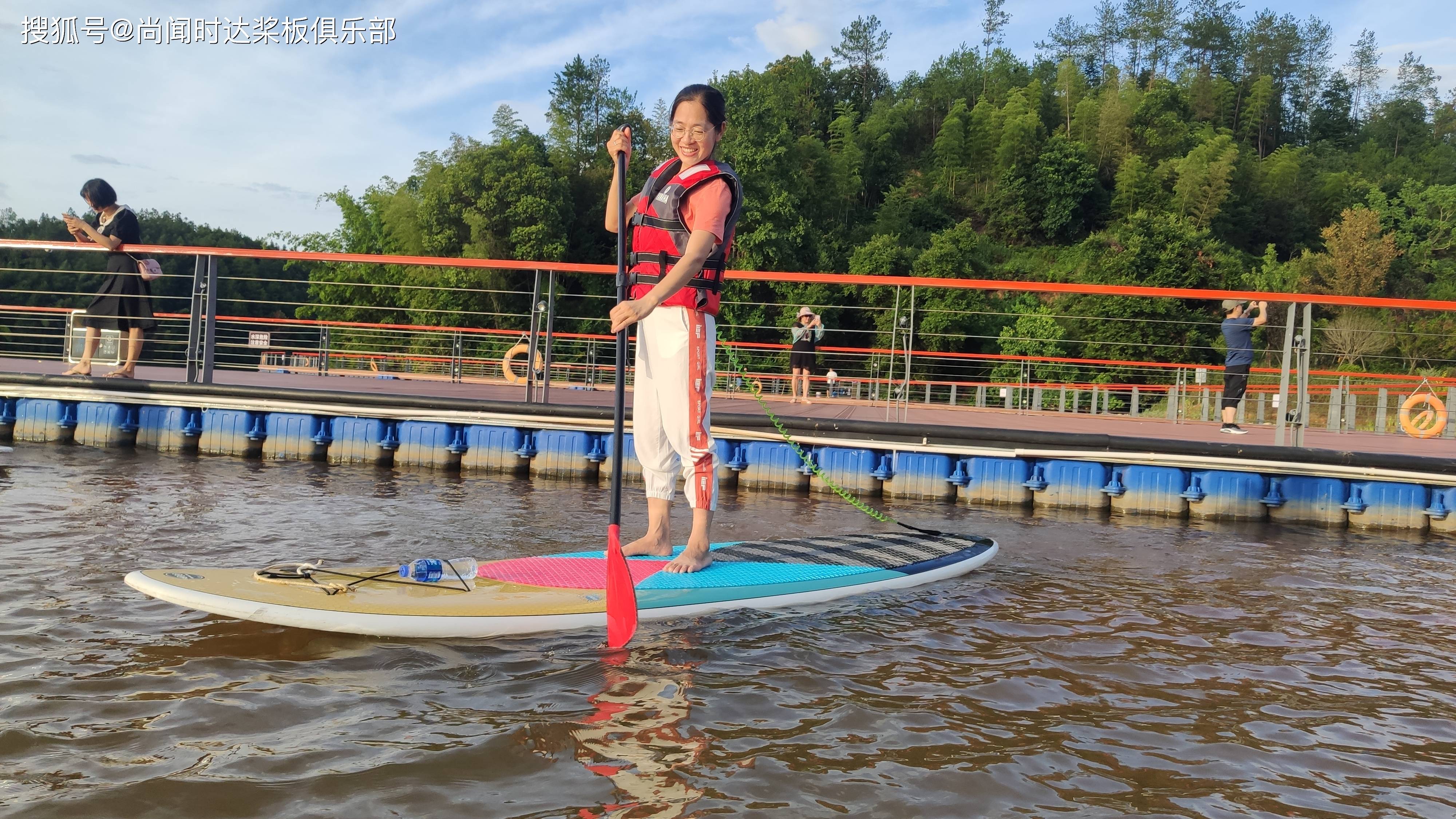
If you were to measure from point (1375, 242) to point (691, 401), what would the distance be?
170ft

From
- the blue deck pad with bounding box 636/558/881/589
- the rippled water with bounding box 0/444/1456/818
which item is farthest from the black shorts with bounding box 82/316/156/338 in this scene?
the blue deck pad with bounding box 636/558/881/589

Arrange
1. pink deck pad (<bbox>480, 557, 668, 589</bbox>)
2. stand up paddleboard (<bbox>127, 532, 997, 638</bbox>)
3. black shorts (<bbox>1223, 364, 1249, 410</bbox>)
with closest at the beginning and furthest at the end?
1. stand up paddleboard (<bbox>127, 532, 997, 638</bbox>)
2. pink deck pad (<bbox>480, 557, 668, 589</bbox>)
3. black shorts (<bbox>1223, 364, 1249, 410</bbox>)

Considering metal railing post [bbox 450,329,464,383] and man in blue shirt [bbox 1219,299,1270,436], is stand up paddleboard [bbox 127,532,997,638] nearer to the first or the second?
man in blue shirt [bbox 1219,299,1270,436]

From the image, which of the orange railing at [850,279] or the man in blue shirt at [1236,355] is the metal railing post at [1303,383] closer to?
Result: the orange railing at [850,279]

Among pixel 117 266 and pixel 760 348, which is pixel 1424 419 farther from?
pixel 117 266

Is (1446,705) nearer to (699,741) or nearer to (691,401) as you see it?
(699,741)

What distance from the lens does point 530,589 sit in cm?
336

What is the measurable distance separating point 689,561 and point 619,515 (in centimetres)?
65

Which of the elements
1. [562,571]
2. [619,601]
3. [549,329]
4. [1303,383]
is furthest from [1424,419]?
[619,601]

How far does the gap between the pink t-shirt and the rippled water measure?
1.47m

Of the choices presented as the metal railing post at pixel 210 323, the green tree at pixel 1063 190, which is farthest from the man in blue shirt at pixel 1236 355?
the green tree at pixel 1063 190

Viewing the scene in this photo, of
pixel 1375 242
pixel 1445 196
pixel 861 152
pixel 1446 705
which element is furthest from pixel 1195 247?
pixel 1446 705

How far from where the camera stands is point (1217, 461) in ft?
23.1

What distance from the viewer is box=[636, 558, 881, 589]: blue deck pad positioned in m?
3.62
